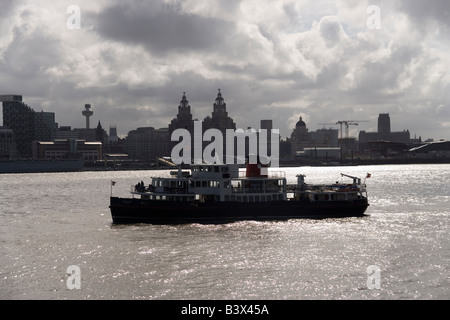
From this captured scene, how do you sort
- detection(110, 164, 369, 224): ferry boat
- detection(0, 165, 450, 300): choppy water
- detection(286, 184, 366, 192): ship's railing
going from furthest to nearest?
detection(286, 184, 366, 192): ship's railing, detection(110, 164, 369, 224): ferry boat, detection(0, 165, 450, 300): choppy water

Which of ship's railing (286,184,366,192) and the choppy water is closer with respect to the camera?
the choppy water

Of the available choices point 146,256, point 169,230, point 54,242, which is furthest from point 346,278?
point 54,242

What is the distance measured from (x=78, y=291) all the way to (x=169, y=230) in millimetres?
21342

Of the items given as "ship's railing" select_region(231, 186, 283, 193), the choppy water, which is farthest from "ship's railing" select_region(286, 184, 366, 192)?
the choppy water

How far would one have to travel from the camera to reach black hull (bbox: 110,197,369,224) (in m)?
57.6

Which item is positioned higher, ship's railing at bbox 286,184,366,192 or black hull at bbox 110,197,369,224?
ship's railing at bbox 286,184,366,192

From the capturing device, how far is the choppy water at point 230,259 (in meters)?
31.3

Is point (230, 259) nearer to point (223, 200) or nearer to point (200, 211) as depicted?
point (200, 211)

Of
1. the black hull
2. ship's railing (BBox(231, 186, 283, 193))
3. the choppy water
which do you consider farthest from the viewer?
ship's railing (BBox(231, 186, 283, 193))

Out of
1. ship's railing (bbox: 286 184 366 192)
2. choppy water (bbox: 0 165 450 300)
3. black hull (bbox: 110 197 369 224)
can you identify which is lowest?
choppy water (bbox: 0 165 450 300)

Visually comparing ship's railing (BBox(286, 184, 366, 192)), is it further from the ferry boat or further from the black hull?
the black hull
